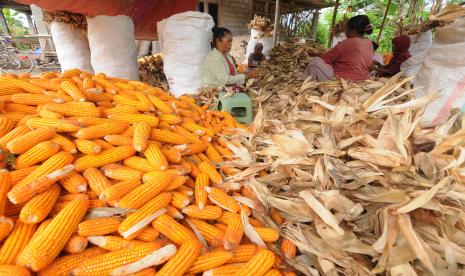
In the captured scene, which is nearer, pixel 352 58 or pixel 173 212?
pixel 173 212

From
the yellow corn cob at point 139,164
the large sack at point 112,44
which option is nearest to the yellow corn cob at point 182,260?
the yellow corn cob at point 139,164

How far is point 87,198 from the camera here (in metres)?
1.25

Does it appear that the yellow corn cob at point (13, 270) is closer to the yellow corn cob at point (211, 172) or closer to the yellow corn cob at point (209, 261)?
the yellow corn cob at point (209, 261)

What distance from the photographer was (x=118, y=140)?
5.15ft

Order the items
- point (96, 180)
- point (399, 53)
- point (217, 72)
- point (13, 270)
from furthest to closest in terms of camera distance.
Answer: point (399, 53) < point (217, 72) < point (96, 180) < point (13, 270)

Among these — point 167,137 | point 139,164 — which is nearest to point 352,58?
point 167,137

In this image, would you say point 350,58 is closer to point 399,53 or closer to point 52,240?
point 399,53

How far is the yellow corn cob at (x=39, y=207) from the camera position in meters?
1.05

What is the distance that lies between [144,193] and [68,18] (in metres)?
3.97

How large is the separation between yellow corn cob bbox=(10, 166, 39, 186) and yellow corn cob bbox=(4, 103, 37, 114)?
662 millimetres

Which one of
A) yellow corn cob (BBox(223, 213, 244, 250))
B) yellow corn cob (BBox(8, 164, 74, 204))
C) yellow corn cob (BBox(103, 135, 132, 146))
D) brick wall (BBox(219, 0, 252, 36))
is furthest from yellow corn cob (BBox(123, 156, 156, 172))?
brick wall (BBox(219, 0, 252, 36))

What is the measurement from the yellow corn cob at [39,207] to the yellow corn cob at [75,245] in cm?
17

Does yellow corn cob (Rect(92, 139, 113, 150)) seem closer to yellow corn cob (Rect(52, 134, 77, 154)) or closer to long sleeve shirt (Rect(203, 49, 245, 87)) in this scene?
yellow corn cob (Rect(52, 134, 77, 154))

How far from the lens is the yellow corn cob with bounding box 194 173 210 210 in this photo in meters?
1.48
